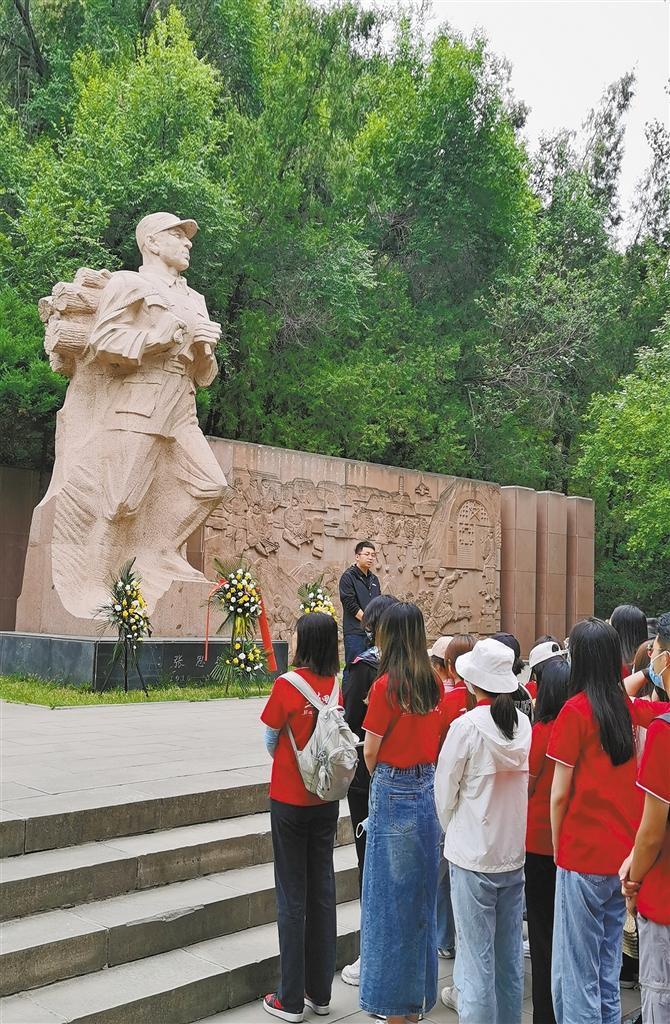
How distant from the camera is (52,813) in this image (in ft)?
15.6

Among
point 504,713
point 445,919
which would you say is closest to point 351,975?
point 445,919

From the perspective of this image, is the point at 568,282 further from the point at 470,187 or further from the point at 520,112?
the point at 520,112

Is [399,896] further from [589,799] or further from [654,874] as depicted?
[654,874]

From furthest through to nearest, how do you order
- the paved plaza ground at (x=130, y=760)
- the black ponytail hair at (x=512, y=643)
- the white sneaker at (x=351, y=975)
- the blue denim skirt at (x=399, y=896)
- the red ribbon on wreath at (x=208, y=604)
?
the red ribbon on wreath at (x=208, y=604) < the paved plaza ground at (x=130, y=760) < the black ponytail hair at (x=512, y=643) < the white sneaker at (x=351, y=975) < the blue denim skirt at (x=399, y=896)

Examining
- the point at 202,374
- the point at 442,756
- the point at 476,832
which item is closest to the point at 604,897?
the point at 476,832

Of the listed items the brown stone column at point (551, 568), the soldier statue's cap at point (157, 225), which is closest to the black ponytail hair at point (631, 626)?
the soldier statue's cap at point (157, 225)

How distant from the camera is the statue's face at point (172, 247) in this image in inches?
498

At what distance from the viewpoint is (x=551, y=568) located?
2061 centimetres

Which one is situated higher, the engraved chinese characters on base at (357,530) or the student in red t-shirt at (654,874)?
the engraved chinese characters on base at (357,530)

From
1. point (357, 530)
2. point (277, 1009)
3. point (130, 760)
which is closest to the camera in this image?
point (277, 1009)

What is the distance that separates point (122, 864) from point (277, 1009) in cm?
106

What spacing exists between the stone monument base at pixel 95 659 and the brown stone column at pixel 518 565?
31.1ft

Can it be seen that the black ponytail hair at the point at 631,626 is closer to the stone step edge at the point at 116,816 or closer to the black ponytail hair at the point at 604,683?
the black ponytail hair at the point at 604,683

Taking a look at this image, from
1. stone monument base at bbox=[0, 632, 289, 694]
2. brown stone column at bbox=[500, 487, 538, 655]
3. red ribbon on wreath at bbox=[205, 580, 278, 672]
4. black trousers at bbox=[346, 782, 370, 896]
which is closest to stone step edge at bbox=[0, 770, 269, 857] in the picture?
black trousers at bbox=[346, 782, 370, 896]
